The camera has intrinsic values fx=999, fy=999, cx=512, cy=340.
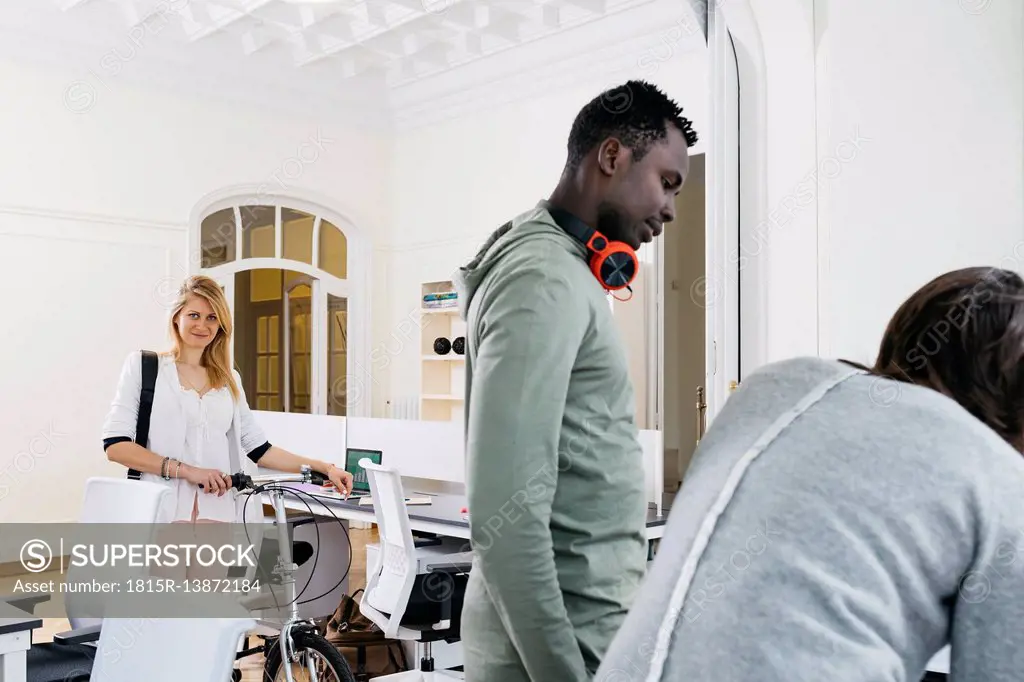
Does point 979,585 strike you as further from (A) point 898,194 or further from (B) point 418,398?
(B) point 418,398

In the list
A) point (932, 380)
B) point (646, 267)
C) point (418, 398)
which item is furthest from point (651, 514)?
point (418, 398)

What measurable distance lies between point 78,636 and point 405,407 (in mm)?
5496

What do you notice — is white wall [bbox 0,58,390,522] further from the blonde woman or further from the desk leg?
the desk leg

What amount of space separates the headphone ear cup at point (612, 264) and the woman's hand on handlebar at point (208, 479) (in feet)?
6.06

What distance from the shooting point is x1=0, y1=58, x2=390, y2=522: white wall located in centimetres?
633

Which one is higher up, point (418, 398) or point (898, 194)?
point (898, 194)

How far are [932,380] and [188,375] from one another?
2624mm

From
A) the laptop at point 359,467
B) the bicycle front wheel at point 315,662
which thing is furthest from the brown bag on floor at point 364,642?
the bicycle front wheel at point 315,662

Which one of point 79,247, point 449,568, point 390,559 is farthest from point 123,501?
point 79,247

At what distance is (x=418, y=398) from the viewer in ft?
26.0

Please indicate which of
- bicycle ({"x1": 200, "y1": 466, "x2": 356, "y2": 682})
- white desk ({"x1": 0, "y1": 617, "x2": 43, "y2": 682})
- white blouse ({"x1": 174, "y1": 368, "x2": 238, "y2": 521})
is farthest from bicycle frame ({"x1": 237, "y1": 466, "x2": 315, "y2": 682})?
white desk ({"x1": 0, "y1": 617, "x2": 43, "y2": 682})

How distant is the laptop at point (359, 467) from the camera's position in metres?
4.50

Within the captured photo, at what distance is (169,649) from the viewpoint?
1869 millimetres

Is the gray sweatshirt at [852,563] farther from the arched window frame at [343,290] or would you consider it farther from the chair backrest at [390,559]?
the arched window frame at [343,290]
